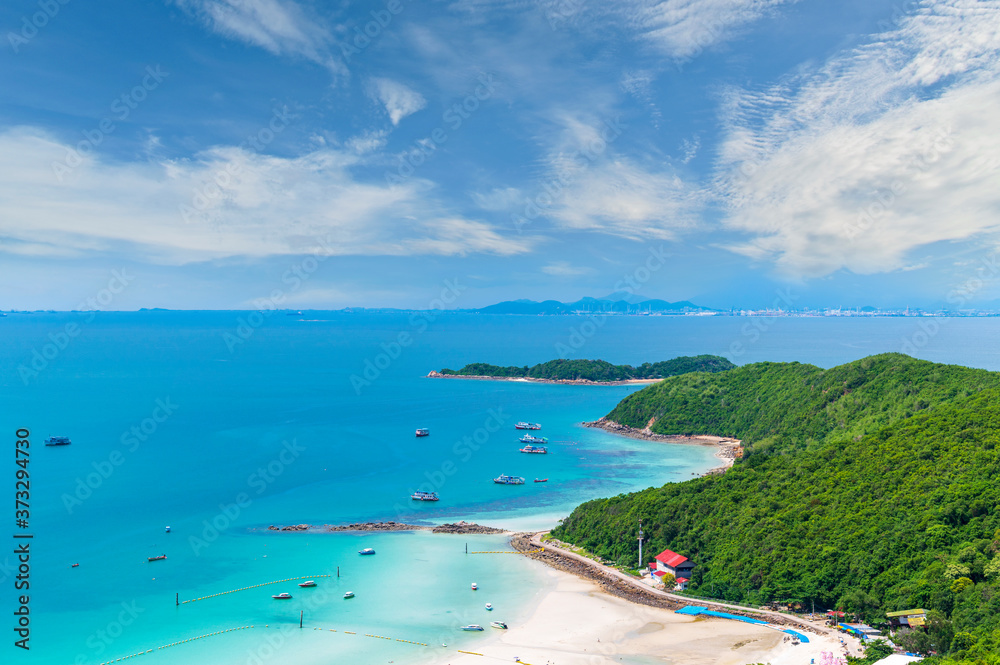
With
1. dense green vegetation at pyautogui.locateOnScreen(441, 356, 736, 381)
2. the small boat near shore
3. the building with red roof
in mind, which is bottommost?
the building with red roof

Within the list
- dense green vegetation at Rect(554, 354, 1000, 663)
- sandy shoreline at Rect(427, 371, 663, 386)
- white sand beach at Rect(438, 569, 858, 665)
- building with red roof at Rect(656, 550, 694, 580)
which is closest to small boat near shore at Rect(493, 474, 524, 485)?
dense green vegetation at Rect(554, 354, 1000, 663)

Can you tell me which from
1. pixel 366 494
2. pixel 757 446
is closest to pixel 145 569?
pixel 366 494

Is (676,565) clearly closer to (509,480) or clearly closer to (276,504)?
(509,480)

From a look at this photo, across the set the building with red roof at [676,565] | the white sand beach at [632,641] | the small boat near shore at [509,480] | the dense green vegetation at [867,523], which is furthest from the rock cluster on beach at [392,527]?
the building with red roof at [676,565]

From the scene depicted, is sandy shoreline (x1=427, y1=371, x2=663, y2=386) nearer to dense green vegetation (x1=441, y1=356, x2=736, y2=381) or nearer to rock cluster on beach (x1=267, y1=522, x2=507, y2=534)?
dense green vegetation (x1=441, y1=356, x2=736, y2=381)

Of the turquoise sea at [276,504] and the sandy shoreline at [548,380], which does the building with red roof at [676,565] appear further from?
the sandy shoreline at [548,380]
